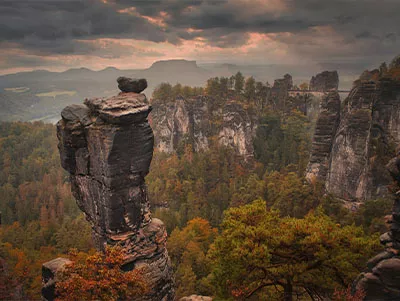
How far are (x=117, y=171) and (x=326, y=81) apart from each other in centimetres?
5890

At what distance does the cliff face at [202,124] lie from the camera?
217 ft

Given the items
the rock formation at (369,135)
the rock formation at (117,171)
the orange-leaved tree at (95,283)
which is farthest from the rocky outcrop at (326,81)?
the orange-leaved tree at (95,283)

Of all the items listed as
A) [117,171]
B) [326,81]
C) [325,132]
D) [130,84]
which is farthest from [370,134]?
[326,81]

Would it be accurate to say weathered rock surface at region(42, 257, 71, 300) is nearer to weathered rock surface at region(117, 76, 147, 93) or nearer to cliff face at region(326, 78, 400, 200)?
weathered rock surface at region(117, 76, 147, 93)

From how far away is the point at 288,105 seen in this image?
7169 centimetres

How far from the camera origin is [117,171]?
58.1 feet

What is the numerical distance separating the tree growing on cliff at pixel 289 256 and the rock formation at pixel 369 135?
2342 centimetres

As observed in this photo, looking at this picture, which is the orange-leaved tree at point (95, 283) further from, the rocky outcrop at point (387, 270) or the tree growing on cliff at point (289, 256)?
the rocky outcrop at point (387, 270)

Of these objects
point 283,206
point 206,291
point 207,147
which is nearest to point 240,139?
point 207,147

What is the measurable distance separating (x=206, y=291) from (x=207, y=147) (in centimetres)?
4437

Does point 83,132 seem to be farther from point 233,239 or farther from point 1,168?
point 1,168

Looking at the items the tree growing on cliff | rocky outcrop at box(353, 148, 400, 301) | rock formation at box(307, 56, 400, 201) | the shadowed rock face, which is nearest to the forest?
the tree growing on cliff

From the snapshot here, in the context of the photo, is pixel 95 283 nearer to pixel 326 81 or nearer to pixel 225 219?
pixel 225 219

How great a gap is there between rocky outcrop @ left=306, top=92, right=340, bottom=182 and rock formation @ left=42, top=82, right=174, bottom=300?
29.7 m
